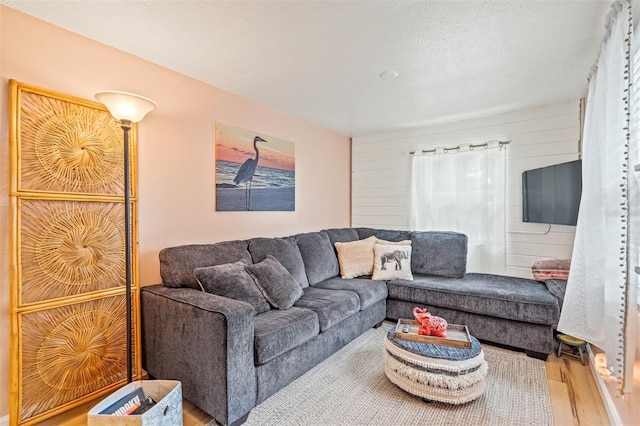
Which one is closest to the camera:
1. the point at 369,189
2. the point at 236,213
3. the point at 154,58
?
A: the point at 154,58

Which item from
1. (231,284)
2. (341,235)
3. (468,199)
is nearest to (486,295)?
(468,199)

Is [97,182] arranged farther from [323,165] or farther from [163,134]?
[323,165]

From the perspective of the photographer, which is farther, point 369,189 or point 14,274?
point 369,189

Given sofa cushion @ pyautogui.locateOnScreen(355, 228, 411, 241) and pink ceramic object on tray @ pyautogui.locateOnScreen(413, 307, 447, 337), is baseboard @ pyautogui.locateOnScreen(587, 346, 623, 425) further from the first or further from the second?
sofa cushion @ pyautogui.locateOnScreen(355, 228, 411, 241)

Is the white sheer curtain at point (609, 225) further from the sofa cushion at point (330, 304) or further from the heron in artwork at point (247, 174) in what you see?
the heron in artwork at point (247, 174)

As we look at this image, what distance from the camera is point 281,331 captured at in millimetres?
1961

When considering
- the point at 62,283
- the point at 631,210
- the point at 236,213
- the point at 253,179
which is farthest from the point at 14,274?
the point at 631,210

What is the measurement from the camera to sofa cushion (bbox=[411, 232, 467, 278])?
3398 millimetres

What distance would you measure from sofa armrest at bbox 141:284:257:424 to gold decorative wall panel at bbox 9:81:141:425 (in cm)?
36

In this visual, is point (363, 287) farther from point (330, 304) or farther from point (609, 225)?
point (609, 225)

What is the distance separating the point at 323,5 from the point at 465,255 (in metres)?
2.85

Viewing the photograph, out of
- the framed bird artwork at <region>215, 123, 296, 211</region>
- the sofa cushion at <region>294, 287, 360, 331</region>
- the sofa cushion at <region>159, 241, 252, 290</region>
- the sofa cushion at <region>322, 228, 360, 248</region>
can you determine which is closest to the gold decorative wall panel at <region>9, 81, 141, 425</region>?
the sofa cushion at <region>159, 241, 252, 290</region>

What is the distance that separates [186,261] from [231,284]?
0.41 meters

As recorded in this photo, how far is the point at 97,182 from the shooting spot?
2.04 meters
